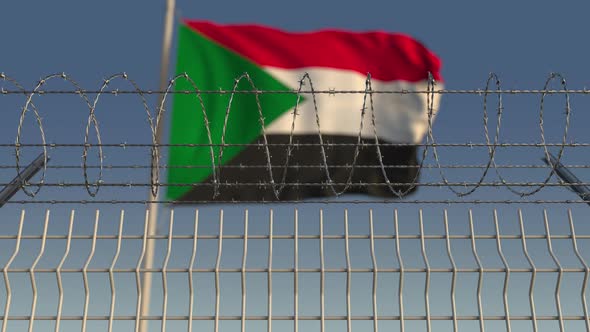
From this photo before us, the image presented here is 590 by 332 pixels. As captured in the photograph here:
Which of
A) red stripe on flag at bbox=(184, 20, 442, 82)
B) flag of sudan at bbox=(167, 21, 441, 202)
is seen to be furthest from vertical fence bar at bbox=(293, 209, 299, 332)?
red stripe on flag at bbox=(184, 20, 442, 82)

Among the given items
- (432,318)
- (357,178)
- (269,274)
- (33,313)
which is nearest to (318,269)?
(269,274)

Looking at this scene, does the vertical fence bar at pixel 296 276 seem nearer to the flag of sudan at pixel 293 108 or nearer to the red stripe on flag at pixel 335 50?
the flag of sudan at pixel 293 108

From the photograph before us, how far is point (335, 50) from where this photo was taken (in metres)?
13.5

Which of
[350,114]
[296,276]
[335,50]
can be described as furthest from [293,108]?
[296,276]

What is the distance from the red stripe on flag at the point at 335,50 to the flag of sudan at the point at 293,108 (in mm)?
20

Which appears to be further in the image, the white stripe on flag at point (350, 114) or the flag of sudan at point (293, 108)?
the white stripe on flag at point (350, 114)

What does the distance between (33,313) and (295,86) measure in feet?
27.3

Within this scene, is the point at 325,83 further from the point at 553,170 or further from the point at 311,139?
the point at 553,170

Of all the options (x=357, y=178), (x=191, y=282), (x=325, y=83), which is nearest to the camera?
(x=191, y=282)

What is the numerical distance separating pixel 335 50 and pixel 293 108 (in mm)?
1760

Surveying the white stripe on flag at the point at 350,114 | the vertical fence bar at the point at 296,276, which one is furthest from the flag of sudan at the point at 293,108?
the vertical fence bar at the point at 296,276

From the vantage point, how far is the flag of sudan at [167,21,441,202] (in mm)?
11953

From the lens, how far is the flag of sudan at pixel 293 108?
11953mm

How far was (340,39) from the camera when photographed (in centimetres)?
1359
